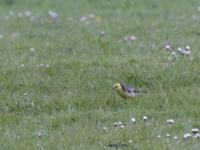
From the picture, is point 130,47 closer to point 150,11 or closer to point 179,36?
point 179,36

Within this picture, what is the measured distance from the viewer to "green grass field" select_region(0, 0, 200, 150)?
7.01m

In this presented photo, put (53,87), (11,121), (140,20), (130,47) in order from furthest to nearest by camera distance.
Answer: (140,20) → (130,47) → (53,87) → (11,121)

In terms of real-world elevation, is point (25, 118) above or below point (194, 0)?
below

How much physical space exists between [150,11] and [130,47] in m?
3.36

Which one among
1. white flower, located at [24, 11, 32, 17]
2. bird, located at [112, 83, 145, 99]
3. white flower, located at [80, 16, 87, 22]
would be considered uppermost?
white flower, located at [24, 11, 32, 17]

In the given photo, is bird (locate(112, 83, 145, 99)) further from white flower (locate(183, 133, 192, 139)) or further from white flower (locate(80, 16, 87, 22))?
white flower (locate(80, 16, 87, 22))

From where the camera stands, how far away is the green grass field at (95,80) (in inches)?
276

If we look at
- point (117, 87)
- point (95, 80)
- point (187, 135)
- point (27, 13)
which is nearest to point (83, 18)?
point (27, 13)

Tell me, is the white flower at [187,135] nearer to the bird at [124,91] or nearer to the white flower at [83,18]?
the bird at [124,91]

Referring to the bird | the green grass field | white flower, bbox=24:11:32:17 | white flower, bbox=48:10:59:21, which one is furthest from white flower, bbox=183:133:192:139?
white flower, bbox=24:11:32:17

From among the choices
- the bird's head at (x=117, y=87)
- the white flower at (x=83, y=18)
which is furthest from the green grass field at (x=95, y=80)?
the bird's head at (x=117, y=87)

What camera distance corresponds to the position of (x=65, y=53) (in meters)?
10.3

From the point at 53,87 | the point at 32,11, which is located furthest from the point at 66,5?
the point at 53,87

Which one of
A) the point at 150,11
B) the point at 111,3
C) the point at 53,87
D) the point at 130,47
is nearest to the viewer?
the point at 53,87
